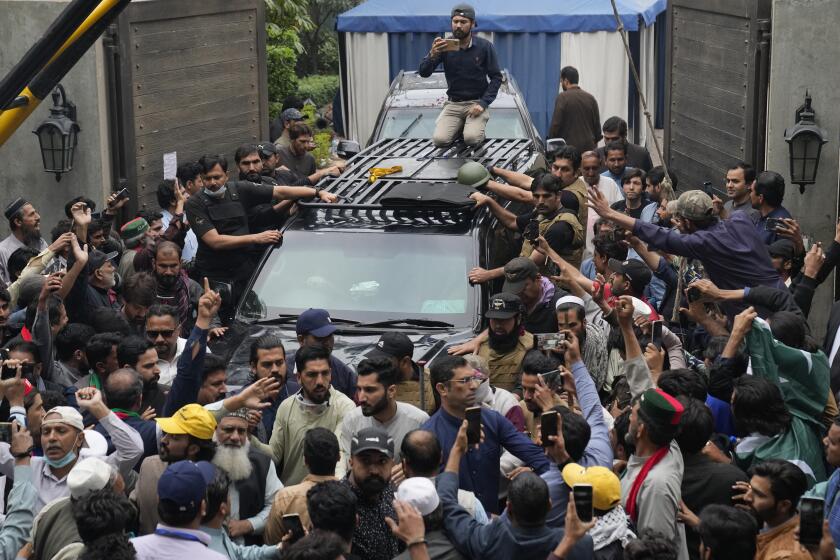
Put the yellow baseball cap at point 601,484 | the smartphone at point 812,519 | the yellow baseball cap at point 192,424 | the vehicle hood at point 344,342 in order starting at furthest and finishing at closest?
1. the vehicle hood at point 344,342
2. the yellow baseball cap at point 192,424
3. the yellow baseball cap at point 601,484
4. the smartphone at point 812,519

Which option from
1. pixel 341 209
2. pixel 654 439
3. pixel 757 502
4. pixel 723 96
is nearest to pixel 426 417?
pixel 654 439

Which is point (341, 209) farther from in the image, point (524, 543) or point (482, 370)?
point (524, 543)

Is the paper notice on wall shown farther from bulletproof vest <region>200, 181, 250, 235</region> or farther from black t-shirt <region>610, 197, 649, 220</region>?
black t-shirt <region>610, 197, 649, 220</region>

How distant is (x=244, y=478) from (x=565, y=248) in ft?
14.4

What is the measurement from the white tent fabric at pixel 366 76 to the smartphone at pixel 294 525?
17.4 metres

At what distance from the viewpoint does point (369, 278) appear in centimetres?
973

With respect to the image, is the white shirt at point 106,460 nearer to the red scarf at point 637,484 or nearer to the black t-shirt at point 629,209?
the red scarf at point 637,484

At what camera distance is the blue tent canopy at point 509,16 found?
72.0ft

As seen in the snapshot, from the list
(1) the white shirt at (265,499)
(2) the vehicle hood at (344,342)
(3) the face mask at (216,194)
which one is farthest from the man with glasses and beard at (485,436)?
(3) the face mask at (216,194)

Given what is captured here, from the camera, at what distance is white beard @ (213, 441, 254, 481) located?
21.7ft

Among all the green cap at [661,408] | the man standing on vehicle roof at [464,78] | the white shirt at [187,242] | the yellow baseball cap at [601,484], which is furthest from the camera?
the man standing on vehicle roof at [464,78]

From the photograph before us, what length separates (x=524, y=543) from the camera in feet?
18.0

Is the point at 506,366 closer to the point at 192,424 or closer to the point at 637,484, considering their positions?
the point at 637,484

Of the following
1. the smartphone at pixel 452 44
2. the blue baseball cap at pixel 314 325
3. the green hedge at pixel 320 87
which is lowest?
the green hedge at pixel 320 87
